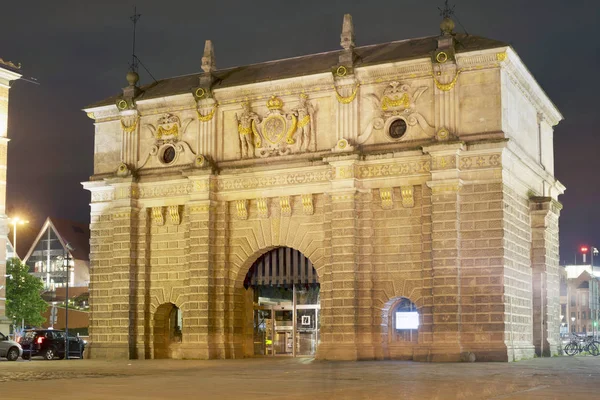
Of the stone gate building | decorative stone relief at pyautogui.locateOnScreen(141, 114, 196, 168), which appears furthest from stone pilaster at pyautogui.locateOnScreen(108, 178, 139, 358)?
decorative stone relief at pyautogui.locateOnScreen(141, 114, 196, 168)

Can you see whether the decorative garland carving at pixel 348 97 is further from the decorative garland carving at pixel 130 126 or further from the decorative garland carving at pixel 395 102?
the decorative garland carving at pixel 130 126

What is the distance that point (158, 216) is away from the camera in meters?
43.5

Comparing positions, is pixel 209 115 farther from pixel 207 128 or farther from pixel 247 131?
pixel 247 131

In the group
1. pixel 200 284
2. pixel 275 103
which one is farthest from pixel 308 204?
pixel 200 284

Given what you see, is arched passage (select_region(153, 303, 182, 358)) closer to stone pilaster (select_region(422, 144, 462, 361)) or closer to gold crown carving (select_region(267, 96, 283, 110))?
gold crown carving (select_region(267, 96, 283, 110))

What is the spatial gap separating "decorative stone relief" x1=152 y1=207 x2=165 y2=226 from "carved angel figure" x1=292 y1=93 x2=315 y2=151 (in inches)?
297

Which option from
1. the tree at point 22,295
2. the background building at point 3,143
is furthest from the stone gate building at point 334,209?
the tree at point 22,295

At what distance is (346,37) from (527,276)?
41.7 ft

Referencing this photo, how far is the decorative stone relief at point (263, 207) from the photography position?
135 feet

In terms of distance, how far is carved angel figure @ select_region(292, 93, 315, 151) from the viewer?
40625 millimetres

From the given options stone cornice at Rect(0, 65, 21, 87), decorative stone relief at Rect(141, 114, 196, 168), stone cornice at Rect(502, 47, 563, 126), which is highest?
stone cornice at Rect(0, 65, 21, 87)

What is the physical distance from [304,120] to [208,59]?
6.15 meters

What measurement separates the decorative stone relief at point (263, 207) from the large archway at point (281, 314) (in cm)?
195

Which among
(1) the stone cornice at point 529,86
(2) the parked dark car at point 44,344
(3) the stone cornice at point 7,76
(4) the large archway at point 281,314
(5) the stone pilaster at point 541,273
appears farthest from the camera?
(3) the stone cornice at point 7,76
